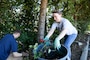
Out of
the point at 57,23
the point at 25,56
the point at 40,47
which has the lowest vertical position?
the point at 25,56

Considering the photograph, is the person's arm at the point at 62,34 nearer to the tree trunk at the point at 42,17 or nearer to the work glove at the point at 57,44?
the work glove at the point at 57,44

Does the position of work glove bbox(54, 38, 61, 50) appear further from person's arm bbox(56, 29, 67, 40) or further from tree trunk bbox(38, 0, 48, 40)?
tree trunk bbox(38, 0, 48, 40)

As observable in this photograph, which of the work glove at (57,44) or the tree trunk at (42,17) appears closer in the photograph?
the work glove at (57,44)

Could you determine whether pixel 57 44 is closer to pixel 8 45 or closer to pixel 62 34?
pixel 62 34

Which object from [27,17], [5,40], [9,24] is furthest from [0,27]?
[5,40]

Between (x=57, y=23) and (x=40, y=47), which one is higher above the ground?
(x=57, y=23)

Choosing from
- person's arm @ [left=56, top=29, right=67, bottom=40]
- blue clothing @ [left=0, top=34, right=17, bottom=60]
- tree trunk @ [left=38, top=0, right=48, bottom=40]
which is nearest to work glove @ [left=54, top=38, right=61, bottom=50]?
person's arm @ [left=56, top=29, right=67, bottom=40]

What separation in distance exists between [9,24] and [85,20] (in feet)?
8.22

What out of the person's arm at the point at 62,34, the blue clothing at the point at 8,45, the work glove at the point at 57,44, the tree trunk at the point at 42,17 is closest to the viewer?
the work glove at the point at 57,44

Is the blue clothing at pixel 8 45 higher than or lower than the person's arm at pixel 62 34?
lower

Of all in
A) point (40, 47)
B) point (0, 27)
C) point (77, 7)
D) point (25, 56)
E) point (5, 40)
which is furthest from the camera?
point (77, 7)

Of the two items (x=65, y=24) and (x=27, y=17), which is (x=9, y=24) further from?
(x=65, y=24)

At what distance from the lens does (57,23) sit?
5.50 metres

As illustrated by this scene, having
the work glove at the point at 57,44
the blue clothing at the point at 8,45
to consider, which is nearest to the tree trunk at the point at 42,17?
the blue clothing at the point at 8,45
